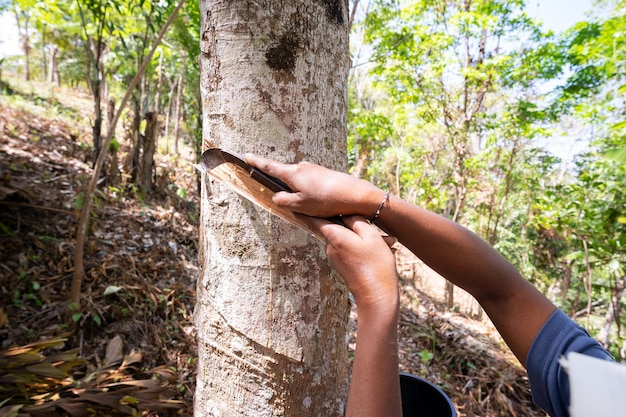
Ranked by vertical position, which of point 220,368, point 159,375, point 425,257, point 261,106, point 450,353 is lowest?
point 450,353

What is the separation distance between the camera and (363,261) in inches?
30.0

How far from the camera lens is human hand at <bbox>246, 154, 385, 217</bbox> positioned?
84 centimetres

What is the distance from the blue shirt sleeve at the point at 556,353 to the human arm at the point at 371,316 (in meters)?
0.43

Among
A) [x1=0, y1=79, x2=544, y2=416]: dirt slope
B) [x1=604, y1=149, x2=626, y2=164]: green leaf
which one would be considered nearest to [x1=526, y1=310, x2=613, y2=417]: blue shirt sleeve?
[x1=604, y1=149, x2=626, y2=164]: green leaf

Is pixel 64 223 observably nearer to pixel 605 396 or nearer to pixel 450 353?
pixel 605 396

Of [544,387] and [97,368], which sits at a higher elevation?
[544,387]

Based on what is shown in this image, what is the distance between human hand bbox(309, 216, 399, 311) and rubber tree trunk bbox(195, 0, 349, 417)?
203mm

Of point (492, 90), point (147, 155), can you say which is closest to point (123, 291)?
point (147, 155)

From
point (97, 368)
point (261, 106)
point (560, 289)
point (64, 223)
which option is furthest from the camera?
point (560, 289)

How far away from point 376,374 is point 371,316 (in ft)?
0.37

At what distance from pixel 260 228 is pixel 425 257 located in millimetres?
485

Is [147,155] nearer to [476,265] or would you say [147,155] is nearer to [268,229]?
[268,229]

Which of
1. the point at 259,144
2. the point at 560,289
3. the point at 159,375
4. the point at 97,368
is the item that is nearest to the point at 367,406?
the point at 259,144

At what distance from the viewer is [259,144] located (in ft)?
3.24
